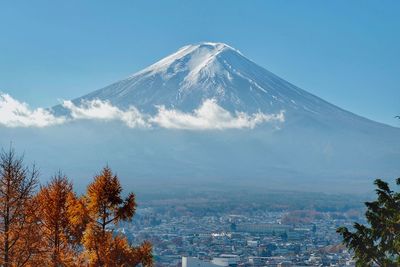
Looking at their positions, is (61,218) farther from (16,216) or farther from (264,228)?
(264,228)

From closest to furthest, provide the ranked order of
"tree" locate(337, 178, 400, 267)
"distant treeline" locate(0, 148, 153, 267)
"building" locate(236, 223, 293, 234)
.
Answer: "distant treeline" locate(0, 148, 153, 267)
"tree" locate(337, 178, 400, 267)
"building" locate(236, 223, 293, 234)

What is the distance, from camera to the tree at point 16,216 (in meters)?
18.9

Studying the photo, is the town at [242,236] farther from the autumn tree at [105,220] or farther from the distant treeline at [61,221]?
the autumn tree at [105,220]

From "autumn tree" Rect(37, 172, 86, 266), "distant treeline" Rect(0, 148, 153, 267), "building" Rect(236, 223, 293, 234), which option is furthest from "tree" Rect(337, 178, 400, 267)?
"building" Rect(236, 223, 293, 234)

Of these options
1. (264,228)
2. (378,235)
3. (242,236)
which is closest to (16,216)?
(378,235)

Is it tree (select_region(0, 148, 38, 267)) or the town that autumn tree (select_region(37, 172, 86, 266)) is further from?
the town

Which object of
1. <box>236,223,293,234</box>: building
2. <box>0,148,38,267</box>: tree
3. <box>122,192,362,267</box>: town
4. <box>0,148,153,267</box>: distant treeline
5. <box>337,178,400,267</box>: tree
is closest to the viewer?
<box>0,148,38,267</box>: tree

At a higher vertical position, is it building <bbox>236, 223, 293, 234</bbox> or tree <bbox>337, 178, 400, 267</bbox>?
building <bbox>236, 223, 293, 234</bbox>

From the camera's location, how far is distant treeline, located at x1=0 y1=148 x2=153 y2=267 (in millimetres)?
A: 19141

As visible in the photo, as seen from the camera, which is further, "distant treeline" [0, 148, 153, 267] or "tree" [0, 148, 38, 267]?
"distant treeline" [0, 148, 153, 267]

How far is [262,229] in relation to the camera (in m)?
129

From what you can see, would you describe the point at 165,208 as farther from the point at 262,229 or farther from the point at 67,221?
the point at 67,221

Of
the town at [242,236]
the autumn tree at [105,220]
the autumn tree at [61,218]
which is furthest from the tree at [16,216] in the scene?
the town at [242,236]

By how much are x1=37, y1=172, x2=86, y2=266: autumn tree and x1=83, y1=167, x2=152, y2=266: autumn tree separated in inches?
15.0
